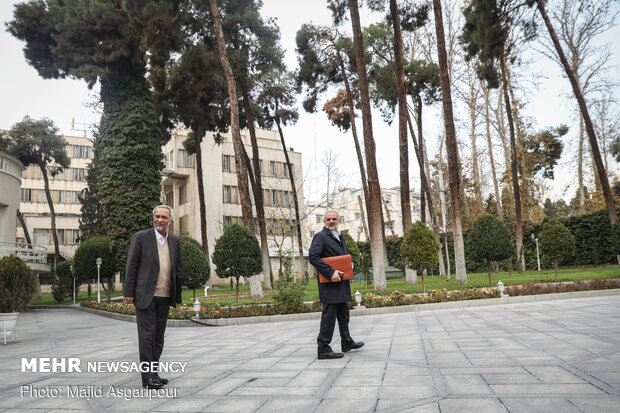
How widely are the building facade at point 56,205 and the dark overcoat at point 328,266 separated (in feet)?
159

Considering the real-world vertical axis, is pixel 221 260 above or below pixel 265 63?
below

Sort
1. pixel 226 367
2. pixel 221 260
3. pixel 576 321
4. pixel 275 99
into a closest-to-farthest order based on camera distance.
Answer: pixel 226 367 < pixel 576 321 < pixel 221 260 < pixel 275 99

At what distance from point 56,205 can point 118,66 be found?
117 ft

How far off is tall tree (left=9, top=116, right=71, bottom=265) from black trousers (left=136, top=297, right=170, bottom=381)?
37.8 m

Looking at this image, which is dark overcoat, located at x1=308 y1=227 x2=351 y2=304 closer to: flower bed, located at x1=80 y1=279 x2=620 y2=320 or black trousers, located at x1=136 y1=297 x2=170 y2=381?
black trousers, located at x1=136 y1=297 x2=170 y2=381

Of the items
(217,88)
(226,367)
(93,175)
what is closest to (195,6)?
(217,88)

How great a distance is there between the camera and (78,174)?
53.3 metres

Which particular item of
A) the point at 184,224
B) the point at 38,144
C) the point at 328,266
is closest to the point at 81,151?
the point at 38,144

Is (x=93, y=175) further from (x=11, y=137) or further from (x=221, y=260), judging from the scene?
(x=221, y=260)

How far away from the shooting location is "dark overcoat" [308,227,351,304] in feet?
19.0

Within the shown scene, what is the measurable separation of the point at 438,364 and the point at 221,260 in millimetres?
11429

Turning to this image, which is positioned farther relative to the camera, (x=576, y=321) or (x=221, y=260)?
(x=221, y=260)

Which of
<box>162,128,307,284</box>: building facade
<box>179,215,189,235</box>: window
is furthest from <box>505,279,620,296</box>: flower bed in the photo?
<box>179,215,189,235</box>: window

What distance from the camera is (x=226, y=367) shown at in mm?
5543
